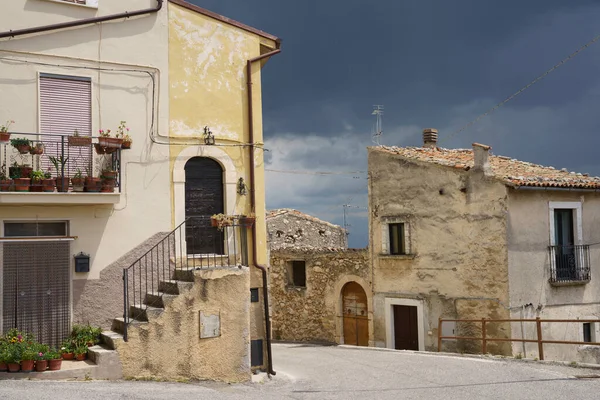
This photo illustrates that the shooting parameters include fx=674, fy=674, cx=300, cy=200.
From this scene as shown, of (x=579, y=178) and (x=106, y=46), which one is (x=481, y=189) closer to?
(x=579, y=178)

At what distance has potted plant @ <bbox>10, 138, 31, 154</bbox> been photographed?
470 inches

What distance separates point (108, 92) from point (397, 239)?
43.5 feet

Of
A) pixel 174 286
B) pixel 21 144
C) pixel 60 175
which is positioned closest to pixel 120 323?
pixel 174 286

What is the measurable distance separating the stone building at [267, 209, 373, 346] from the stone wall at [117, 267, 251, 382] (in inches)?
480

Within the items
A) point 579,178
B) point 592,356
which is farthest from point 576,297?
point 592,356

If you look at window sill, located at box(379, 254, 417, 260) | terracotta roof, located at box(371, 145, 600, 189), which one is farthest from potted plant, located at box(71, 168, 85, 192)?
window sill, located at box(379, 254, 417, 260)

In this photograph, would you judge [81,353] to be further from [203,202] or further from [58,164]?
[203,202]

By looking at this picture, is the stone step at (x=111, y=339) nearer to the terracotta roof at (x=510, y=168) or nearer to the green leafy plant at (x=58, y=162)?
the green leafy plant at (x=58, y=162)

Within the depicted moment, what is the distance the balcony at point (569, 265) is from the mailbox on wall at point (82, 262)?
574 inches

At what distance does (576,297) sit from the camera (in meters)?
21.8

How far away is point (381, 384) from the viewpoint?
13.6 metres

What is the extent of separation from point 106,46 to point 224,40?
266 centimetres

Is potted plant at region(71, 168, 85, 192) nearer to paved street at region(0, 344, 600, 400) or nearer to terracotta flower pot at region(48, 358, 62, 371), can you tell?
terracotta flower pot at region(48, 358, 62, 371)

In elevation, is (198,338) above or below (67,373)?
above
